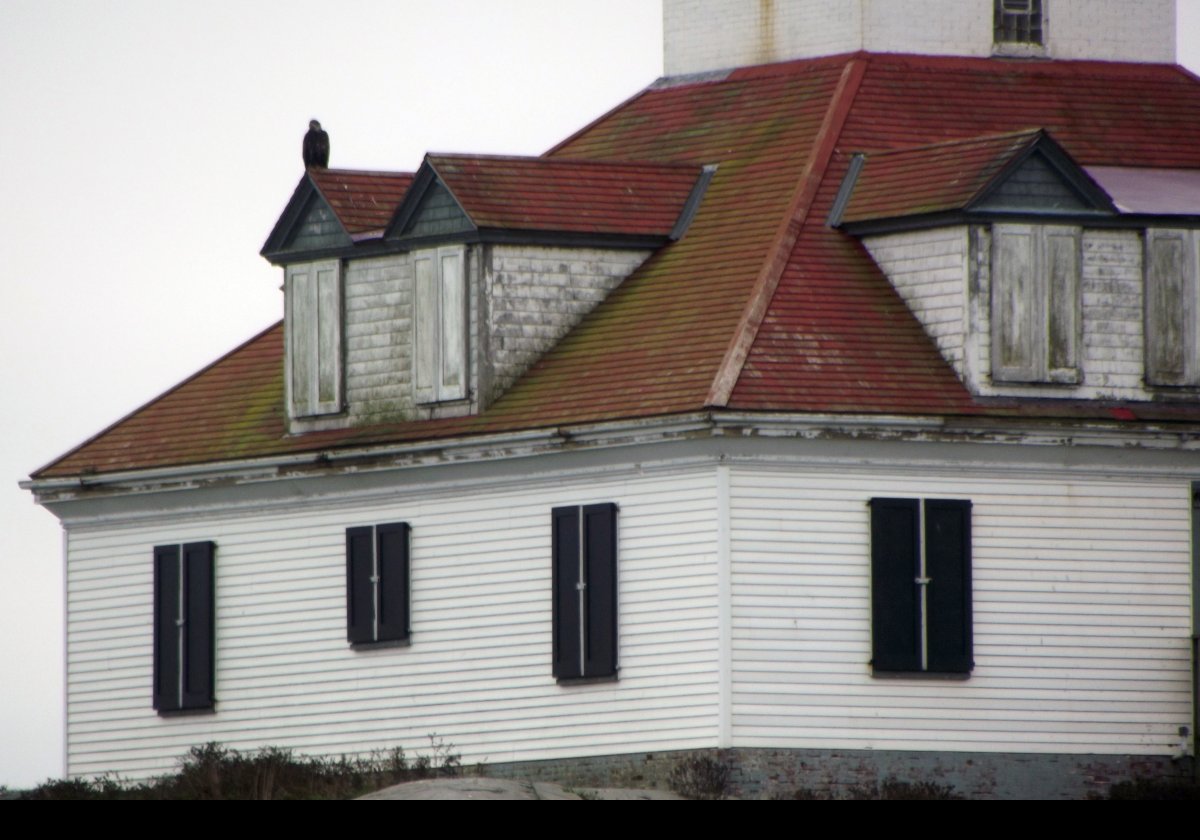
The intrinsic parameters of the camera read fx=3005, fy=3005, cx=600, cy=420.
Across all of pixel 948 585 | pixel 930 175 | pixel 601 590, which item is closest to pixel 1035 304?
pixel 930 175

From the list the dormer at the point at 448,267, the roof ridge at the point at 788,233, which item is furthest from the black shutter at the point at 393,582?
the roof ridge at the point at 788,233

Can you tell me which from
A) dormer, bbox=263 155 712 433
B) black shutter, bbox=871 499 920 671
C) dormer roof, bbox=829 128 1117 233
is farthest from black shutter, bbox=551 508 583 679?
dormer roof, bbox=829 128 1117 233

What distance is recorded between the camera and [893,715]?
36688 millimetres

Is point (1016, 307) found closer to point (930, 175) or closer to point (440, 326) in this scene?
point (930, 175)

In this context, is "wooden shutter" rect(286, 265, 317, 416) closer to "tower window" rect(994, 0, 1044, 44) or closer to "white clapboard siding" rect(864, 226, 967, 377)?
"white clapboard siding" rect(864, 226, 967, 377)

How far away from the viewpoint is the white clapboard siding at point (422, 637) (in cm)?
3694

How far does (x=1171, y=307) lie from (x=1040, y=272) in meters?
1.90

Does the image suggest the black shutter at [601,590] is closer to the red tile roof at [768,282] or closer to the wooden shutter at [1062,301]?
the red tile roof at [768,282]

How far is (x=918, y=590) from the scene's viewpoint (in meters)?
36.9

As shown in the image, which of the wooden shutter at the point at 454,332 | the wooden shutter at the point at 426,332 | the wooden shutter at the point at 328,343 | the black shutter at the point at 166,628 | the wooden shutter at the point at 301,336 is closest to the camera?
the wooden shutter at the point at 454,332

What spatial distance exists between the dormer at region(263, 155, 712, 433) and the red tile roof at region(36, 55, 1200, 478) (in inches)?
15.2

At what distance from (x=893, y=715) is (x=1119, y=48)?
43.0 ft

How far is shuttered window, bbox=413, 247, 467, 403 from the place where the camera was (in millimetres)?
39688

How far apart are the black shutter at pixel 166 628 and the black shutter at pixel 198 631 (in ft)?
0.62
